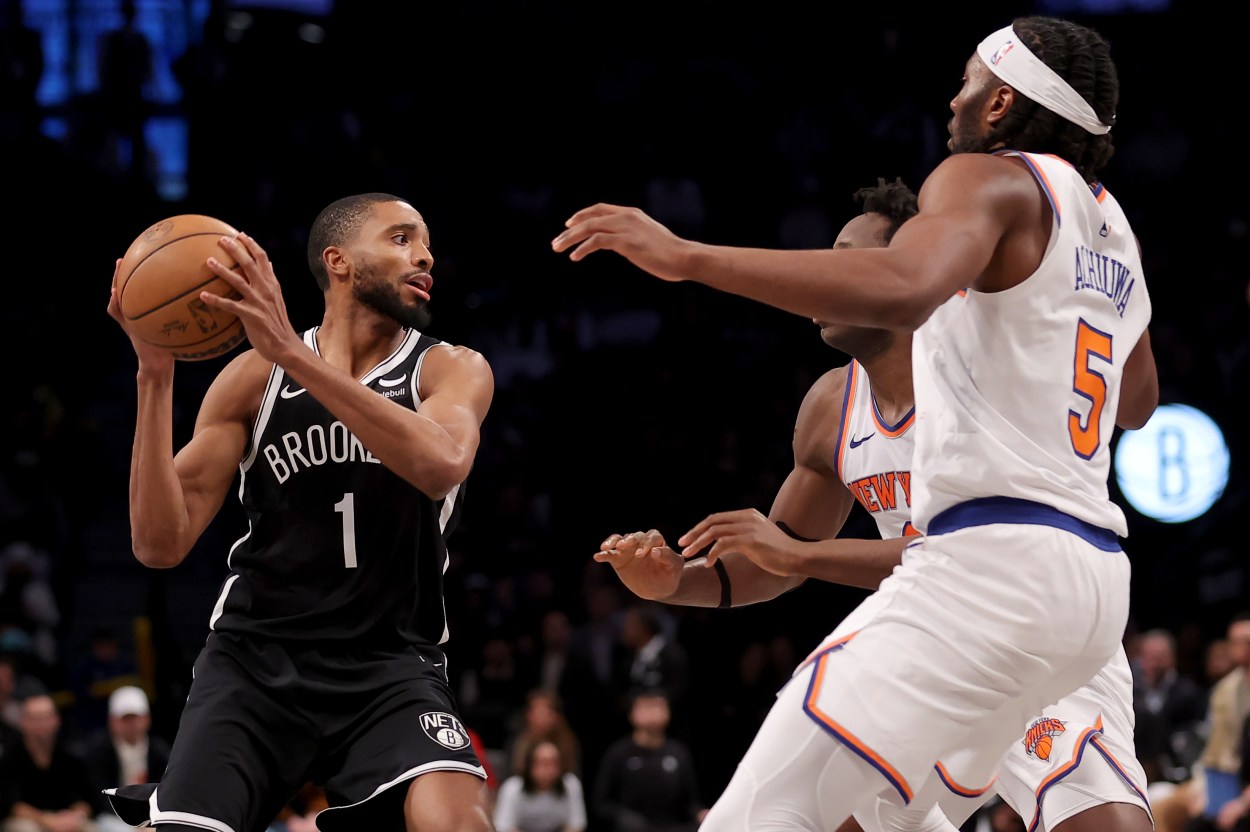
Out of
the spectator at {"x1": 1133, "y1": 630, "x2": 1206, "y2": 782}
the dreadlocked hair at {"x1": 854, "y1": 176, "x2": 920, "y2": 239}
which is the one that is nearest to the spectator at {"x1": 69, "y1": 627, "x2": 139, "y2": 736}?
the spectator at {"x1": 1133, "y1": 630, "x2": 1206, "y2": 782}

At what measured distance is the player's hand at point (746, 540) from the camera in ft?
12.7

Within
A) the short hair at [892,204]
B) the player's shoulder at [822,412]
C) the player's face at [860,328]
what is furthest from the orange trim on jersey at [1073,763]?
the short hair at [892,204]

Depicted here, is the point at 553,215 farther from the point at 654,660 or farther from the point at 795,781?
the point at 795,781

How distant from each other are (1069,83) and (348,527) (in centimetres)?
230

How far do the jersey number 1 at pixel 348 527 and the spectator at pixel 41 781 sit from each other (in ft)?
23.2

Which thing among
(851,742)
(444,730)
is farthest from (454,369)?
(851,742)

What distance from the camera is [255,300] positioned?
417 centimetres

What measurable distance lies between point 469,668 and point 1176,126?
8.85 m

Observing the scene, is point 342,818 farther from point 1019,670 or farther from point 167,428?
point 1019,670

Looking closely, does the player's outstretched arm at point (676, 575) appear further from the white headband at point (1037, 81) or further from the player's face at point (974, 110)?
the white headband at point (1037, 81)

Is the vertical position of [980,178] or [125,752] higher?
[980,178]

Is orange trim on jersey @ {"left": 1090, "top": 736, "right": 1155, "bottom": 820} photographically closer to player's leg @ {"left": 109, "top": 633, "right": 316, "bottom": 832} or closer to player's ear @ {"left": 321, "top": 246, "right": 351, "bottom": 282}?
player's leg @ {"left": 109, "top": 633, "right": 316, "bottom": 832}

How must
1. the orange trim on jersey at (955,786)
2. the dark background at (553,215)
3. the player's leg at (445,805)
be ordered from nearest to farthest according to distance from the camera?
1. the orange trim on jersey at (955,786)
2. the player's leg at (445,805)
3. the dark background at (553,215)

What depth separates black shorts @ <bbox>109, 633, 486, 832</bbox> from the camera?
13.7 feet
